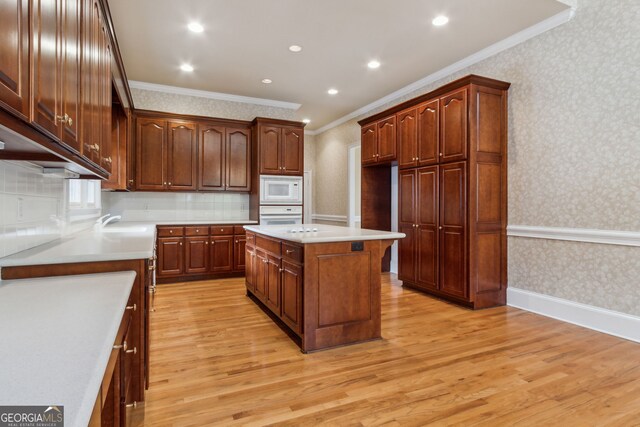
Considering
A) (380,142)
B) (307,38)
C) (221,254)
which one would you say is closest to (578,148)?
(380,142)

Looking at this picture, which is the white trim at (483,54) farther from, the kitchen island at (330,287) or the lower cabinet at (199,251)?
the lower cabinet at (199,251)

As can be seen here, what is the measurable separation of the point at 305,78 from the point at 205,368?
4.10 meters

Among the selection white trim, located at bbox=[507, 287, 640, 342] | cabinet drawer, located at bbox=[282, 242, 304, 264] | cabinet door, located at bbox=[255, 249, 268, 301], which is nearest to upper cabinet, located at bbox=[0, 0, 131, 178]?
cabinet drawer, located at bbox=[282, 242, 304, 264]

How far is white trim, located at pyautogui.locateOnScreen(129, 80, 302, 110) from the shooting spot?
17.4ft

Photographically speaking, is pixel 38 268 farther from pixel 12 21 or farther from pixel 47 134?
pixel 12 21

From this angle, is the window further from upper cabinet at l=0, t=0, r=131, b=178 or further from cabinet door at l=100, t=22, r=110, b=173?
upper cabinet at l=0, t=0, r=131, b=178

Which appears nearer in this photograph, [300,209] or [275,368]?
[275,368]

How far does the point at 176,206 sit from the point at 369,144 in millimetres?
3261

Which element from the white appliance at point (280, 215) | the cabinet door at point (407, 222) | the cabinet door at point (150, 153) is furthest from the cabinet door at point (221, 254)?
the cabinet door at point (407, 222)

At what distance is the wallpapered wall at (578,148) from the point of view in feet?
9.69

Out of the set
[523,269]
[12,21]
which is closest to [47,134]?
[12,21]

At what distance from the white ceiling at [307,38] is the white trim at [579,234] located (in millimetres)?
2102

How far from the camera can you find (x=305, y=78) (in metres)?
5.11

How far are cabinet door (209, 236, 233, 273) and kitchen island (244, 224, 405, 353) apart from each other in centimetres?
248
